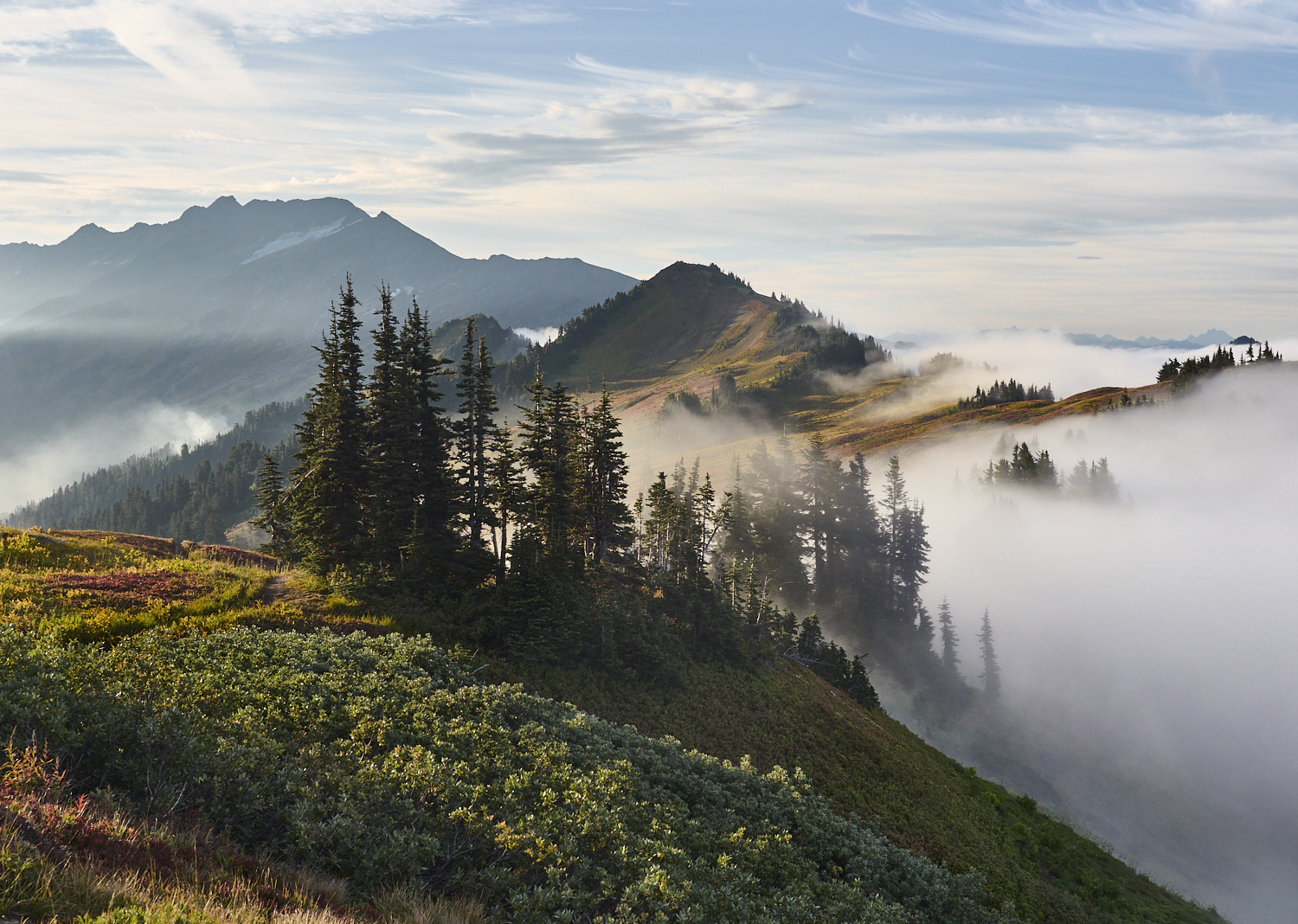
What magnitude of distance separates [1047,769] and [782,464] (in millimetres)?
53506

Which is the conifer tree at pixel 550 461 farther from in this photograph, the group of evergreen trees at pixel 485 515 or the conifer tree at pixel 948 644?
the conifer tree at pixel 948 644


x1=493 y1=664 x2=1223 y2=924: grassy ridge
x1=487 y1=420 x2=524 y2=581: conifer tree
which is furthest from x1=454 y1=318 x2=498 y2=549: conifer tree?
x1=493 y1=664 x2=1223 y2=924: grassy ridge

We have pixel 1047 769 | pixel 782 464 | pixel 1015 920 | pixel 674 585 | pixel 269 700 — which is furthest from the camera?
pixel 782 464

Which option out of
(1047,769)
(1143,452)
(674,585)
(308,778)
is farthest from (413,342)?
(1143,452)

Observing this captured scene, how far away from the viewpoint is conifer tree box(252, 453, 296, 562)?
49656 millimetres

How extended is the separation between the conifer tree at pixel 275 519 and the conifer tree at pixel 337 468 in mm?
3681

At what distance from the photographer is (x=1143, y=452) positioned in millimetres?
196125

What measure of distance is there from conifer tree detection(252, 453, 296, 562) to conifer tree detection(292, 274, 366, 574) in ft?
12.1

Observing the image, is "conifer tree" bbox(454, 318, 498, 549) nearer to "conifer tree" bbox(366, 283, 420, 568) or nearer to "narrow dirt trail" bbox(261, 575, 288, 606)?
"conifer tree" bbox(366, 283, 420, 568)

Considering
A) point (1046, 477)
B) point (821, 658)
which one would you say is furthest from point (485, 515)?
point (1046, 477)

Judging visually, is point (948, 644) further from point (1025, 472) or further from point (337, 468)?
point (337, 468)

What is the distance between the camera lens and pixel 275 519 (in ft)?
186

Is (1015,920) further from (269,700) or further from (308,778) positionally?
(269,700)

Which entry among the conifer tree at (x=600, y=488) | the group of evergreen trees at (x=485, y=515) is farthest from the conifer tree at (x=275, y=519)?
the conifer tree at (x=600, y=488)
